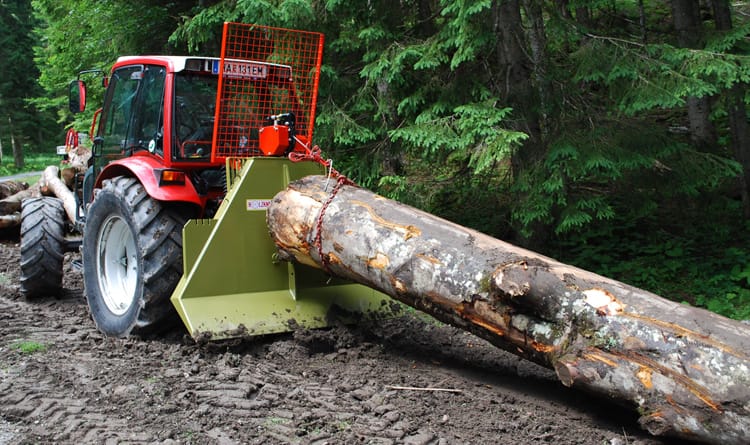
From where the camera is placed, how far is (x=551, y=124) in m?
7.00

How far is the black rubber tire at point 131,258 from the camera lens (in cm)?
528

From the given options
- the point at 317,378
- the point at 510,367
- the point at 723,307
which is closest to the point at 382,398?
the point at 317,378

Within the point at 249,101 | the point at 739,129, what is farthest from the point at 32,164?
the point at 739,129

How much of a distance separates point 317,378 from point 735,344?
8.65 ft

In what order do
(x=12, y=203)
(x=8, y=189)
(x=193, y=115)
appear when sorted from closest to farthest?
1. (x=193, y=115)
2. (x=12, y=203)
3. (x=8, y=189)

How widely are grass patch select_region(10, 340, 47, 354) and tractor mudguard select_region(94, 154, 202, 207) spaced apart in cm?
148

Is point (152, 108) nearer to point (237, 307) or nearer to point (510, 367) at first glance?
point (237, 307)

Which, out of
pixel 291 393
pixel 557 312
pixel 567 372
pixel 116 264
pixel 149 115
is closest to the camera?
pixel 567 372

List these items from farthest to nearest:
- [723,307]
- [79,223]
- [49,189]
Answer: [49,189]
[79,223]
[723,307]

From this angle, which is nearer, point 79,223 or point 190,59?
point 190,59

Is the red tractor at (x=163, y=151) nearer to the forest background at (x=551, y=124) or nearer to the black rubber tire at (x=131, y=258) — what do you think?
the black rubber tire at (x=131, y=258)

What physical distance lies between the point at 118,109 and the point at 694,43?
586 cm

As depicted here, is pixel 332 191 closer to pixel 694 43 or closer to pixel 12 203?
pixel 694 43

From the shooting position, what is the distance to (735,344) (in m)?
3.34
